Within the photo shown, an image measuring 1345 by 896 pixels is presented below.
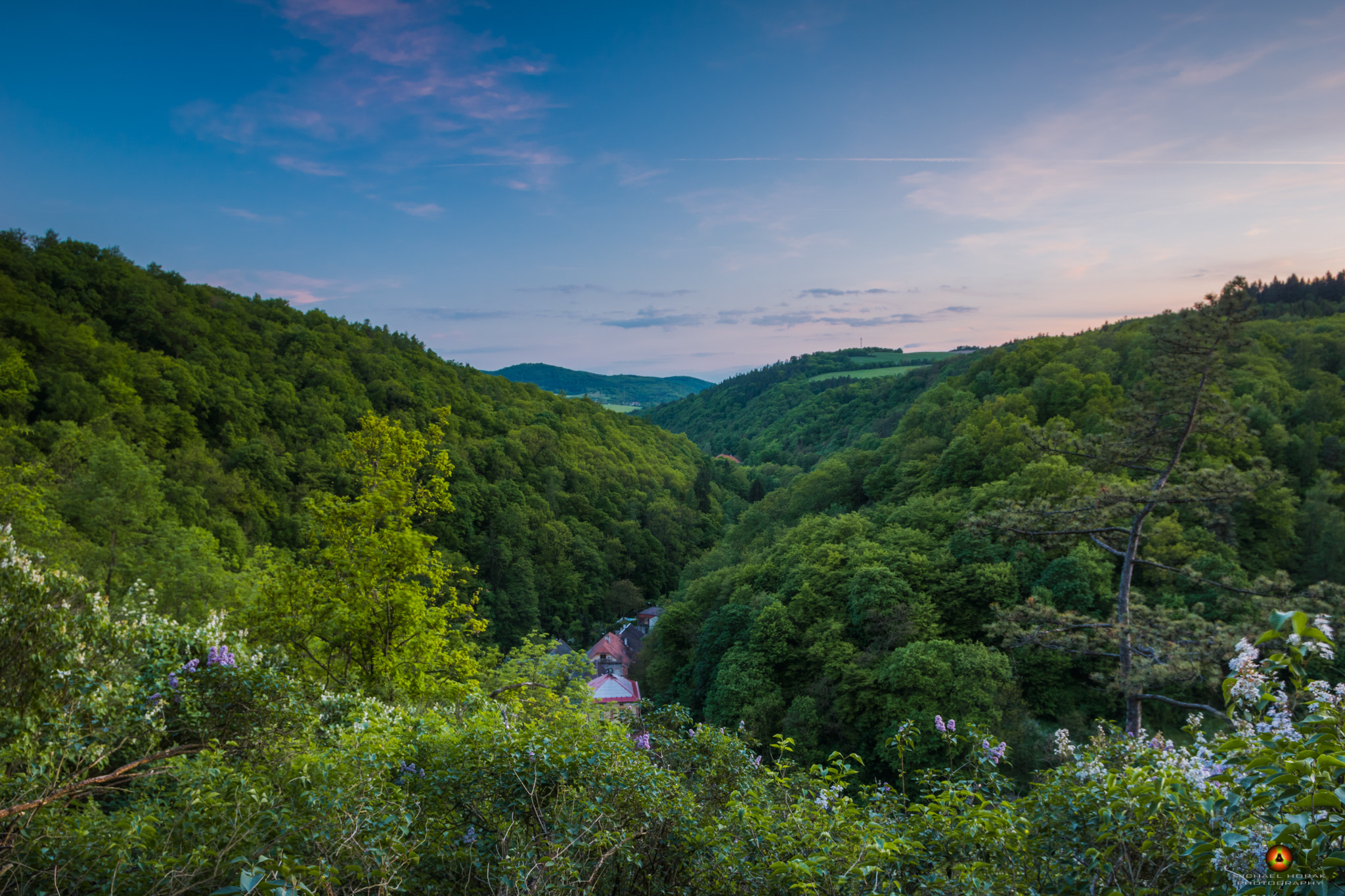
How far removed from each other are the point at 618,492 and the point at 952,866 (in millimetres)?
59115

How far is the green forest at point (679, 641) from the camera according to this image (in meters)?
3.16

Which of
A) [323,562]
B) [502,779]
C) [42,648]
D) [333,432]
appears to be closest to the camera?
[502,779]

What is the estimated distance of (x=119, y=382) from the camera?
2856 centimetres

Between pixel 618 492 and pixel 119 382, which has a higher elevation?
pixel 119 382

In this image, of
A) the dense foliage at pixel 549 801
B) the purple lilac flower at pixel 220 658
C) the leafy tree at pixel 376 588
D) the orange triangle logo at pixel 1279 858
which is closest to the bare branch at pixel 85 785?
the dense foliage at pixel 549 801

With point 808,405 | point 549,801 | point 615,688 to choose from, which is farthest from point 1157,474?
point 808,405

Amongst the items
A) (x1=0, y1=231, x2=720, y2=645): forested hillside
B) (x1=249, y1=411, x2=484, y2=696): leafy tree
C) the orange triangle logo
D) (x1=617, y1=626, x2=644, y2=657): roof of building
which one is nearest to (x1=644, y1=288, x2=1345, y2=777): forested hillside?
(x1=249, y1=411, x2=484, y2=696): leafy tree

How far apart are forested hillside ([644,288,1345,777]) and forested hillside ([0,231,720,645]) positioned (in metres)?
11.2

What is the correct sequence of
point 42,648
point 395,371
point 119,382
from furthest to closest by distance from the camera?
point 395,371 < point 119,382 < point 42,648

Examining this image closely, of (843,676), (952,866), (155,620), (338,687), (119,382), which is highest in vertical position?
(119,382)

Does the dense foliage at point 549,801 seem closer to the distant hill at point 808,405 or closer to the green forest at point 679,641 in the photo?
the green forest at point 679,641

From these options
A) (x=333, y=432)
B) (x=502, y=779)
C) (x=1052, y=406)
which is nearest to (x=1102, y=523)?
(x=502, y=779)

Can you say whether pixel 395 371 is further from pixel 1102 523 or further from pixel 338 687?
pixel 1102 523

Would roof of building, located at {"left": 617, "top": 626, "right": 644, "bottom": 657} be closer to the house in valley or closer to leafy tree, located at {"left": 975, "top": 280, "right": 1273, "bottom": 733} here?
the house in valley
